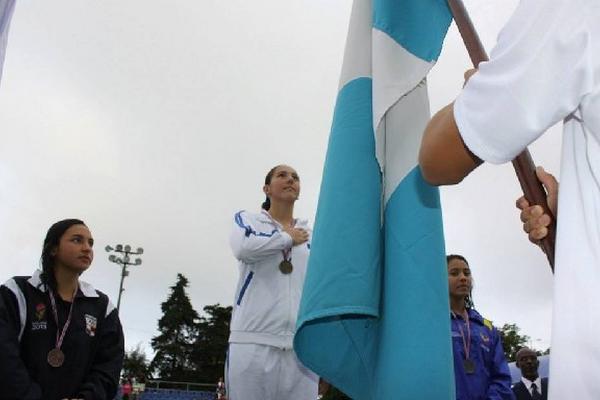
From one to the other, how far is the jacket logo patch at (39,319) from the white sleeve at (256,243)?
1307mm

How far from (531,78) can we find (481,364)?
12.5 ft

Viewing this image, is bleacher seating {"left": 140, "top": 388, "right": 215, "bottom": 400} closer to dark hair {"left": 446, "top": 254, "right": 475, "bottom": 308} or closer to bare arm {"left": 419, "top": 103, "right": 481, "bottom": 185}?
dark hair {"left": 446, "top": 254, "right": 475, "bottom": 308}

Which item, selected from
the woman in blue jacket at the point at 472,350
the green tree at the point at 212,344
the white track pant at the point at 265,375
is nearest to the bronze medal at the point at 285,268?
the white track pant at the point at 265,375

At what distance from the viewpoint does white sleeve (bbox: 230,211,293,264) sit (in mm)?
4039

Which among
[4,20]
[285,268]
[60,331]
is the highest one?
[4,20]

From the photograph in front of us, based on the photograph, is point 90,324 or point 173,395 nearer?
point 90,324

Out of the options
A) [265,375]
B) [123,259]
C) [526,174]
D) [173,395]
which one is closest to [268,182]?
[265,375]

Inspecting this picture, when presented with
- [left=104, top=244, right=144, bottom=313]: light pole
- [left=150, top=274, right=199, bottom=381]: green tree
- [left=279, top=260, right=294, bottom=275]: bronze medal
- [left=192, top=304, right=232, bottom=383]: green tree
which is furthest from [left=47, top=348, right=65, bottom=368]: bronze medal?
[left=150, top=274, right=199, bottom=381]: green tree

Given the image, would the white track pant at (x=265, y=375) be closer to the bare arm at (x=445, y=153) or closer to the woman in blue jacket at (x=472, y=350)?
the woman in blue jacket at (x=472, y=350)

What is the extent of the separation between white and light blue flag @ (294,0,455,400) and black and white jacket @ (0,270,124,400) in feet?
6.21

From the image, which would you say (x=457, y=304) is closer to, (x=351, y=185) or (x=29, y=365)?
(x=351, y=185)

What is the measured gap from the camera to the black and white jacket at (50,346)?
138 inches

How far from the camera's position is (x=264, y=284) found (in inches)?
162

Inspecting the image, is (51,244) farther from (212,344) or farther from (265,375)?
(212,344)
